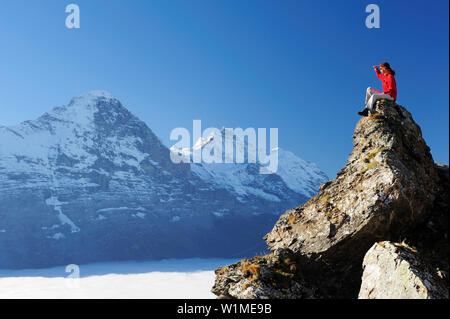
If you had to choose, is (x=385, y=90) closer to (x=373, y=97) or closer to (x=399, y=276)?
(x=373, y=97)

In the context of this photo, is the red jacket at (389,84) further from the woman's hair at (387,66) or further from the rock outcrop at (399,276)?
the rock outcrop at (399,276)

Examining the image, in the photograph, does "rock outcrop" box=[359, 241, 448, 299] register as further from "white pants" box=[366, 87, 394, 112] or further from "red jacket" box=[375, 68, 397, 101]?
"red jacket" box=[375, 68, 397, 101]

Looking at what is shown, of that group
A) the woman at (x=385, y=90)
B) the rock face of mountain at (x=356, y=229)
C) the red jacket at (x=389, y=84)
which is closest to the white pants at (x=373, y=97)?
the woman at (x=385, y=90)

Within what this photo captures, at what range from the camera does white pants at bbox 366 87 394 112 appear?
14.6 m

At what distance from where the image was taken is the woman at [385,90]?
14664 millimetres

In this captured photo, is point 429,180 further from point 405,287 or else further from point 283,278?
point 283,278

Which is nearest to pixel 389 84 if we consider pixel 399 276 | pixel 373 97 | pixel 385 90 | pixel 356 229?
pixel 385 90

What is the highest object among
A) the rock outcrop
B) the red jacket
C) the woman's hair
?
the woman's hair

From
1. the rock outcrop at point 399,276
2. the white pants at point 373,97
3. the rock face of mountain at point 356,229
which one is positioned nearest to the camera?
the rock outcrop at point 399,276

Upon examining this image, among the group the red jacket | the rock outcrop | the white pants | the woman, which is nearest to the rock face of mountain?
the rock outcrop

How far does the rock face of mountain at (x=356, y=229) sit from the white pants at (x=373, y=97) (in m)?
1.70

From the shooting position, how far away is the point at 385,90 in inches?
586
